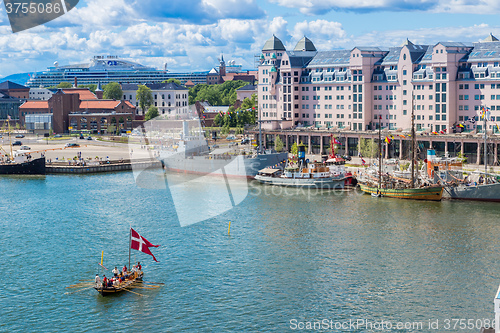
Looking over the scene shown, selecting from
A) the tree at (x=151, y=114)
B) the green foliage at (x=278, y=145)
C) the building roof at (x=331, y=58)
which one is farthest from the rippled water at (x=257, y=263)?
the tree at (x=151, y=114)

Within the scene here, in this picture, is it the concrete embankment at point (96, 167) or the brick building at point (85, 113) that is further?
the brick building at point (85, 113)

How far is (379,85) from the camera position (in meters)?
116

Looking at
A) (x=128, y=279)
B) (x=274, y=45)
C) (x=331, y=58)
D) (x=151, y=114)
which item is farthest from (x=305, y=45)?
(x=128, y=279)

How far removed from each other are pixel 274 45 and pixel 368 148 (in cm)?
3863

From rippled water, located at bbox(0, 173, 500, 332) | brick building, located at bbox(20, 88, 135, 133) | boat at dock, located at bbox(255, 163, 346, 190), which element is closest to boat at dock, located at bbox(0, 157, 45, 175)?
rippled water, located at bbox(0, 173, 500, 332)

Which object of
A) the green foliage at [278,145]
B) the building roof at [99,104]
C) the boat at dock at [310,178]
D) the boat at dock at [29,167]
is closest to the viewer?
the boat at dock at [310,178]

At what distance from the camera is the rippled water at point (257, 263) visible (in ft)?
132

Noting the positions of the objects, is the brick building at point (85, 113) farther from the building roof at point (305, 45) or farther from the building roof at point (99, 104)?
the building roof at point (305, 45)

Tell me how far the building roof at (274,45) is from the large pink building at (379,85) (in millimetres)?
200

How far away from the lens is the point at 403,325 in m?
38.7

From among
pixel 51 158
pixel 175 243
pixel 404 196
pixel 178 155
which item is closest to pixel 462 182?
pixel 404 196

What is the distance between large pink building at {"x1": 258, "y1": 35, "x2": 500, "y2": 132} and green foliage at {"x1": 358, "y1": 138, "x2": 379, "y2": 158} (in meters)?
7.29

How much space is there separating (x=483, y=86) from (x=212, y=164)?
43.1 metres

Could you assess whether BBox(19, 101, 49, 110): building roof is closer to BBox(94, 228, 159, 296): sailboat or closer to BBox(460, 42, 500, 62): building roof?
BBox(460, 42, 500, 62): building roof
